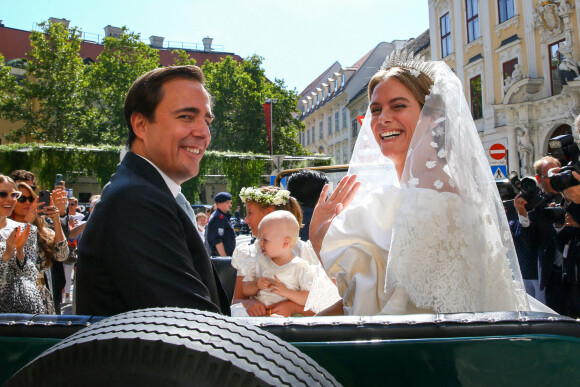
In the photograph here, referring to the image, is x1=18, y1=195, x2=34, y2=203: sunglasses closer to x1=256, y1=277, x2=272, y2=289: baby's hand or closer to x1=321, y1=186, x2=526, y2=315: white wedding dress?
x1=256, y1=277, x2=272, y2=289: baby's hand

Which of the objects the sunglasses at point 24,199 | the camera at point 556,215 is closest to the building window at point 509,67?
the camera at point 556,215

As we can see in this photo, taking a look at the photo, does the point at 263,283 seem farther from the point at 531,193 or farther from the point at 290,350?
the point at 531,193

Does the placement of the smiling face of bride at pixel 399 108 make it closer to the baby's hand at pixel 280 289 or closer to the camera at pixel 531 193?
the baby's hand at pixel 280 289

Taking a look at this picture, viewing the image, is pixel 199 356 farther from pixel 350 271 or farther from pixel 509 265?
pixel 509 265

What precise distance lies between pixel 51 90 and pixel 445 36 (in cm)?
2643

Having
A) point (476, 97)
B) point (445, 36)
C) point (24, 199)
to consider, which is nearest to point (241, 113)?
point (445, 36)

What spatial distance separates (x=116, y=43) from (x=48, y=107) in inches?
268

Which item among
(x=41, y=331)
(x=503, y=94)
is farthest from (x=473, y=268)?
(x=503, y=94)

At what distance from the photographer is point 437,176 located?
73.0 inches

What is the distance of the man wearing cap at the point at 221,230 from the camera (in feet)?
24.4

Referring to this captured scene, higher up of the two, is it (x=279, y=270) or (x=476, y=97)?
(x=476, y=97)

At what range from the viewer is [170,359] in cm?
87

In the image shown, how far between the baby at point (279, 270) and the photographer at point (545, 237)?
91.7 inches

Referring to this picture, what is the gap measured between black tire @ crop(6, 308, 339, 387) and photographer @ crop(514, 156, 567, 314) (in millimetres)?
3773
